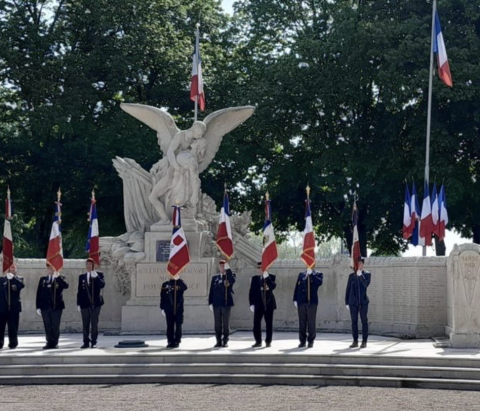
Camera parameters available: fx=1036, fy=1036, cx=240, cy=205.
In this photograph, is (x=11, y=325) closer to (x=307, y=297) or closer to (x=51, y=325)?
(x=51, y=325)

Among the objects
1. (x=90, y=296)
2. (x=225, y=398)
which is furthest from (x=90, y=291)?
(x=225, y=398)

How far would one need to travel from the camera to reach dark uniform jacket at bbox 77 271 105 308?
20.7 meters

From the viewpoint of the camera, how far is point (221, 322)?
20.5 meters

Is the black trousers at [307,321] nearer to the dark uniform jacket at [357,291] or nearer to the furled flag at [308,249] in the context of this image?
the dark uniform jacket at [357,291]

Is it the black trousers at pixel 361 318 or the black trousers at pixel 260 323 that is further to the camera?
the black trousers at pixel 260 323

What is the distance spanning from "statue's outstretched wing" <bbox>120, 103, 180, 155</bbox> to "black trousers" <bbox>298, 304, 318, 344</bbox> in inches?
275

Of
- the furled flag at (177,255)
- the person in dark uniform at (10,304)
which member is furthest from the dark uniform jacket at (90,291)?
the furled flag at (177,255)

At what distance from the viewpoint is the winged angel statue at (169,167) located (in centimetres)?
2516

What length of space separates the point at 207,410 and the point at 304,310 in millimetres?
6605

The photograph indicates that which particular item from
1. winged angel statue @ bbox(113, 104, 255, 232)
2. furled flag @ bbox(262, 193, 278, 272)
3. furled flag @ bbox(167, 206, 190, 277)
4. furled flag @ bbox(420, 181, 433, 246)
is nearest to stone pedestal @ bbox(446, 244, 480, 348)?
furled flag @ bbox(262, 193, 278, 272)

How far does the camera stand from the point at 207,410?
46.5ft

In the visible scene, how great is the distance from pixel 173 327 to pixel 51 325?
2383 millimetres

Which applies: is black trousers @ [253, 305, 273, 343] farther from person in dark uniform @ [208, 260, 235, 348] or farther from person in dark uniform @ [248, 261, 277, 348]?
person in dark uniform @ [208, 260, 235, 348]

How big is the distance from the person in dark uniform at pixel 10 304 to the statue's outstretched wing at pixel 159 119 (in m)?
6.49
